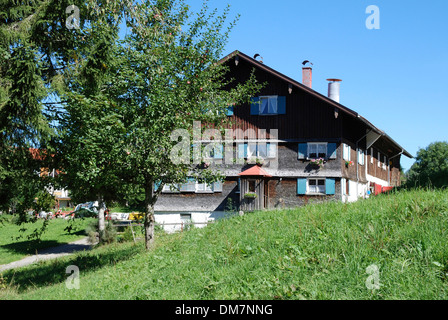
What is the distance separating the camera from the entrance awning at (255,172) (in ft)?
79.3

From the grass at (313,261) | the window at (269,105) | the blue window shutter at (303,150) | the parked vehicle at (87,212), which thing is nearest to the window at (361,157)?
the blue window shutter at (303,150)

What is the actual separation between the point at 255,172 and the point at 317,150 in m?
3.99

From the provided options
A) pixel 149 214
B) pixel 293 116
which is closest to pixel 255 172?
pixel 293 116

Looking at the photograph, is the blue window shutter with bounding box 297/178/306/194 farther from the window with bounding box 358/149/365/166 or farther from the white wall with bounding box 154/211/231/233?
the window with bounding box 358/149/365/166

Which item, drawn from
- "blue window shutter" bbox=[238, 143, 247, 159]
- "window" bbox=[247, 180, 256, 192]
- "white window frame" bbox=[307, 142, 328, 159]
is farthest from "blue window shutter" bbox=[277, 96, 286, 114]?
"window" bbox=[247, 180, 256, 192]

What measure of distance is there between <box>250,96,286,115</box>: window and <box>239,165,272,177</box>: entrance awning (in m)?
3.46

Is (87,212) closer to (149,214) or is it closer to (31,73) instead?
(149,214)

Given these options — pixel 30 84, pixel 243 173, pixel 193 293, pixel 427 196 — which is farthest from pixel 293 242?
pixel 243 173

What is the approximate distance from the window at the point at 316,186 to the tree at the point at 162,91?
12826 millimetres

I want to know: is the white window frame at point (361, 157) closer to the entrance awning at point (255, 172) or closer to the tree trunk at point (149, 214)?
the entrance awning at point (255, 172)

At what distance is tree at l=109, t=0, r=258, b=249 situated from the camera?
11414mm

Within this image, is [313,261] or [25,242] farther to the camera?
[25,242]

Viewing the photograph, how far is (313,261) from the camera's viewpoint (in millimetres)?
6332
